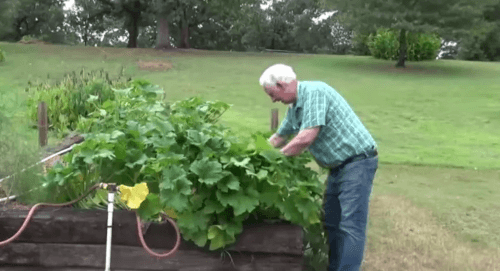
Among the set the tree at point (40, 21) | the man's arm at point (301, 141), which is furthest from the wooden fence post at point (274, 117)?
the tree at point (40, 21)

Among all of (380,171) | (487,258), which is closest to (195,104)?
(487,258)

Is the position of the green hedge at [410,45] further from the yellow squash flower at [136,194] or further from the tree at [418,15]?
the yellow squash flower at [136,194]

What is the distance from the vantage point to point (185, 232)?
3596mm

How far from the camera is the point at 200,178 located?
346cm

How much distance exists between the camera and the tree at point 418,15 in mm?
22281

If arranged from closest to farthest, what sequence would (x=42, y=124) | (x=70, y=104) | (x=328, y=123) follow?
(x=328, y=123), (x=42, y=124), (x=70, y=104)

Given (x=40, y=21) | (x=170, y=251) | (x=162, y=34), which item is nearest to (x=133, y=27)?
(x=162, y=34)

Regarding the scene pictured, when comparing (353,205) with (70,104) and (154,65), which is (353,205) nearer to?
(70,104)

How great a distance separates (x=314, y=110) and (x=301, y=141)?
0.22m

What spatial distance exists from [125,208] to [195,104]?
1951mm

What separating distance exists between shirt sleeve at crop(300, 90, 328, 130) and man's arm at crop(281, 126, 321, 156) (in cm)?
4

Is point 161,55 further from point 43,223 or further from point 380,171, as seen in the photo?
point 43,223

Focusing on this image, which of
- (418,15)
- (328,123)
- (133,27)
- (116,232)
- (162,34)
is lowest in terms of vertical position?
(116,232)

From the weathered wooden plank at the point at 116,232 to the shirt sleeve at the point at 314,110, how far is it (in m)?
0.71
